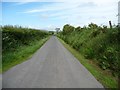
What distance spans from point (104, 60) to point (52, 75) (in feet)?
15.0

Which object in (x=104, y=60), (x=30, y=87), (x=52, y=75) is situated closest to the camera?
(x=30, y=87)

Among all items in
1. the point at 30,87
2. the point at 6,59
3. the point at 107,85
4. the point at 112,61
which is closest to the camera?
the point at 30,87

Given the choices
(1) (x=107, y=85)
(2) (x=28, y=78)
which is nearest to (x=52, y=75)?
(2) (x=28, y=78)

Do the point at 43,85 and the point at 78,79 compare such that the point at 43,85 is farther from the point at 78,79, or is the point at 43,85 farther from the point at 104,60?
the point at 104,60

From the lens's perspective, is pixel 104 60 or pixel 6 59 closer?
→ pixel 104 60

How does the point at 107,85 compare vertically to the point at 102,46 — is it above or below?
below

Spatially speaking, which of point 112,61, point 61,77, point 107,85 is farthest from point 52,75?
point 112,61

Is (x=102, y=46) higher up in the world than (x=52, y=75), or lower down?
higher up

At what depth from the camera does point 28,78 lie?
10344mm

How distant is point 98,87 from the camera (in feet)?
29.5

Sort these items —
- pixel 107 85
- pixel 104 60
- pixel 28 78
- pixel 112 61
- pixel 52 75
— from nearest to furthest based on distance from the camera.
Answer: pixel 107 85
pixel 28 78
pixel 52 75
pixel 112 61
pixel 104 60

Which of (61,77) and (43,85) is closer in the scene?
(43,85)

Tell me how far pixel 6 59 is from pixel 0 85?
24.2ft

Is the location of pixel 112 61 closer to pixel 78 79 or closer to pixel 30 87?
pixel 78 79
